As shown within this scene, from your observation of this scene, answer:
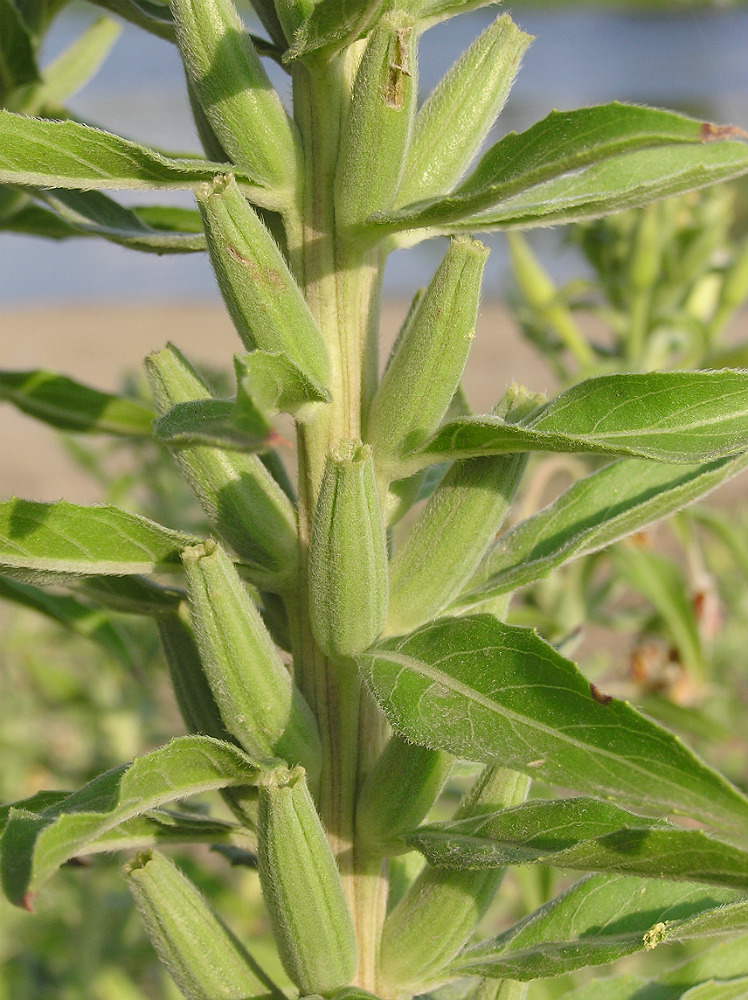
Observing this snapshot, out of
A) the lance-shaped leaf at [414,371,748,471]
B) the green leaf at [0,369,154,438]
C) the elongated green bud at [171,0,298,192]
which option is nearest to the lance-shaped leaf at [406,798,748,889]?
the lance-shaped leaf at [414,371,748,471]

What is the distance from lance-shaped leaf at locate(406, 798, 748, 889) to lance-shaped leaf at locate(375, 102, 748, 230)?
42 centimetres

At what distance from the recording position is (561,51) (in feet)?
72.6

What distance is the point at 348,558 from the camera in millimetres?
738

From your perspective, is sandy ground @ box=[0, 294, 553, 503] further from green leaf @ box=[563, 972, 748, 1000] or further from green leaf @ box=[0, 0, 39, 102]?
green leaf @ box=[563, 972, 748, 1000]

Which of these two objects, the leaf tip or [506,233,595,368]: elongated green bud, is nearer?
the leaf tip

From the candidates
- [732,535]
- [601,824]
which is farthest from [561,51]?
[601,824]

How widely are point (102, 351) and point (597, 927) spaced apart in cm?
1530

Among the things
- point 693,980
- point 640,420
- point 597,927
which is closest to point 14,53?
point 640,420

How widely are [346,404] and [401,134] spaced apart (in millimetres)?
218

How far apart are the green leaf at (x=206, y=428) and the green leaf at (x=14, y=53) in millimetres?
827

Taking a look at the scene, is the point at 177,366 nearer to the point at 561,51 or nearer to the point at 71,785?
the point at 71,785

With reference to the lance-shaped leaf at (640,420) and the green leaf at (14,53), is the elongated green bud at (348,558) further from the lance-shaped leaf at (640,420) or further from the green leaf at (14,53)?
the green leaf at (14,53)

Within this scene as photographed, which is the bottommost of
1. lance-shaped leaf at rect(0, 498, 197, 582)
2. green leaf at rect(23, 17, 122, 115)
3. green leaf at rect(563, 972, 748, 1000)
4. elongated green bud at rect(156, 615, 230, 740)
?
green leaf at rect(563, 972, 748, 1000)

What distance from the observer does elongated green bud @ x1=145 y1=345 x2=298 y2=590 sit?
81cm
